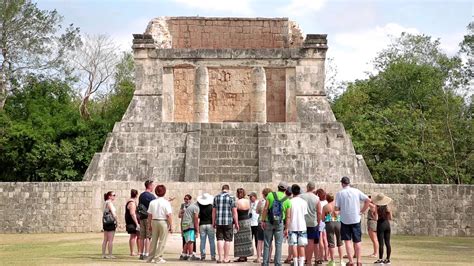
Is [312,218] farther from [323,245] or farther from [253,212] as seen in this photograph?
[253,212]

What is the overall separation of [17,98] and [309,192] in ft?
83.9

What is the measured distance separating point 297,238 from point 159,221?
2509 mm

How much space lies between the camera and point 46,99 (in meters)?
35.2

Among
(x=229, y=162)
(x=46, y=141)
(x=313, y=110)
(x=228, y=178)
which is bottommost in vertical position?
→ (x=228, y=178)

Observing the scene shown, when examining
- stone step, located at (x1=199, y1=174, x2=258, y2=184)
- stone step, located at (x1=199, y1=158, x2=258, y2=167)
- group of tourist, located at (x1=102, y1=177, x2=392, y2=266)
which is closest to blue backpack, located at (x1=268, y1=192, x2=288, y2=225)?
group of tourist, located at (x1=102, y1=177, x2=392, y2=266)

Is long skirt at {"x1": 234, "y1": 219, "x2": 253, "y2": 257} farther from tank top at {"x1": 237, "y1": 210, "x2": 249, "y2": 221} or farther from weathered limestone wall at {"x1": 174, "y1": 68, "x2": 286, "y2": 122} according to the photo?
weathered limestone wall at {"x1": 174, "y1": 68, "x2": 286, "y2": 122}

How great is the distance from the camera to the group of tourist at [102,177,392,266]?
1193cm

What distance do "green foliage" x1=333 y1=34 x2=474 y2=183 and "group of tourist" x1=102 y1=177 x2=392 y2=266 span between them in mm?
16806

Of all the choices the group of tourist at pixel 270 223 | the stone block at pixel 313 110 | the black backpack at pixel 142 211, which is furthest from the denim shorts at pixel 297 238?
the stone block at pixel 313 110

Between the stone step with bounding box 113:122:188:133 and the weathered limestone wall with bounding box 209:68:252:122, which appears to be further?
the weathered limestone wall with bounding box 209:68:252:122

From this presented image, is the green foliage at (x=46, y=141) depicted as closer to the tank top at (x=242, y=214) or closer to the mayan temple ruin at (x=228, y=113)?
the mayan temple ruin at (x=228, y=113)

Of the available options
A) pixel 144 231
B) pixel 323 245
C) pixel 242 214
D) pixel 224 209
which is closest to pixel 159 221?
pixel 144 231

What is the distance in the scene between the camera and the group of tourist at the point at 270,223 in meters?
11.9

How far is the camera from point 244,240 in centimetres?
1342
